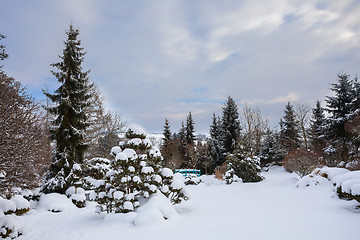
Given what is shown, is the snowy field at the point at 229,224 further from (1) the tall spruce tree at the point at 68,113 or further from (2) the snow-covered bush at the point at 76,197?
(1) the tall spruce tree at the point at 68,113

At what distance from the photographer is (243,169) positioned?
13.9 meters

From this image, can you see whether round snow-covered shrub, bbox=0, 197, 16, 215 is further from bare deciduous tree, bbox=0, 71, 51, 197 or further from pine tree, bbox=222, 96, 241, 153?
pine tree, bbox=222, 96, 241, 153

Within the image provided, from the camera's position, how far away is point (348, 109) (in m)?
17.1

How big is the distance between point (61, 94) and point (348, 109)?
2153 cm

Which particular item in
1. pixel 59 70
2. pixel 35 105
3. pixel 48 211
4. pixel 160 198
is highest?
pixel 59 70

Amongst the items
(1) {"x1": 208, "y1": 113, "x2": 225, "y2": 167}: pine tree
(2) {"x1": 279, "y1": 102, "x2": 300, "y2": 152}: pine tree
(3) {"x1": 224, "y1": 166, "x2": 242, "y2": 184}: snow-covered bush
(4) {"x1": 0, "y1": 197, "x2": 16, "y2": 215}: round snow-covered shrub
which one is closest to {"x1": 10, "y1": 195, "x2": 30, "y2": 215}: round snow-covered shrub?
(4) {"x1": 0, "y1": 197, "x2": 16, "y2": 215}: round snow-covered shrub

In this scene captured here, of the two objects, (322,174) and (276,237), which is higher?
(322,174)

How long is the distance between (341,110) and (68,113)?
2085cm

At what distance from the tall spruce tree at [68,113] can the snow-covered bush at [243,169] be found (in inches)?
373


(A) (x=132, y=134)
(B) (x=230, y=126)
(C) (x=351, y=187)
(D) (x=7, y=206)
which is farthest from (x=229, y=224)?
(B) (x=230, y=126)

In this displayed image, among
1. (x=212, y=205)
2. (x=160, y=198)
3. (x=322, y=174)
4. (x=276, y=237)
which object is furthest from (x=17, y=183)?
(x=322, y=174)

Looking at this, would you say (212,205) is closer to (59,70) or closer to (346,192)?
(346,192)

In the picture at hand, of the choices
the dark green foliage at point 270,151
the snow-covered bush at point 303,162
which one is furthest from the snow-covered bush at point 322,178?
the dark green foliage at point 270,151

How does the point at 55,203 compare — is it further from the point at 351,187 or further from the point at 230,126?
the point at 230,126
